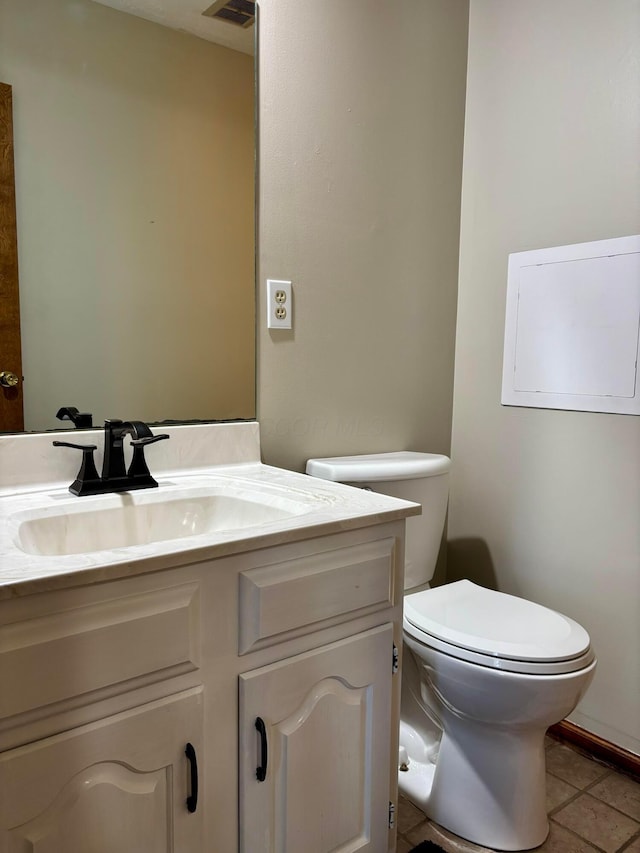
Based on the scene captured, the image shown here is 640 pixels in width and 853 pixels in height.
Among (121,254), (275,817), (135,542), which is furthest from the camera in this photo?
(121,254)

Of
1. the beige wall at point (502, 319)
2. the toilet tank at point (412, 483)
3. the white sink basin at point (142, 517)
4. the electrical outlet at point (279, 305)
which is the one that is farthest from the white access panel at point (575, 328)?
the white sink basin at point (142, 517)

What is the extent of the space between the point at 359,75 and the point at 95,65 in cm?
70

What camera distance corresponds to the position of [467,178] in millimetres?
1917

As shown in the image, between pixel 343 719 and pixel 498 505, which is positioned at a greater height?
pixel 498 505

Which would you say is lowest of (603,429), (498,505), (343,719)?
(343,719)

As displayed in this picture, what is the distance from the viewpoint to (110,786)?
33.1 inches

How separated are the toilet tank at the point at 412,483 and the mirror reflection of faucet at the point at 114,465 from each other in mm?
476

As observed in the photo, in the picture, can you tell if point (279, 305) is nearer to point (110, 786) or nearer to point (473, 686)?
point (473, 686)

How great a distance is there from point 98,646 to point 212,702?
0.21m

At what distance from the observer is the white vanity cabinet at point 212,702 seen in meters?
0.77

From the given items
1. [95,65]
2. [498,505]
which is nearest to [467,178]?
[498,505]

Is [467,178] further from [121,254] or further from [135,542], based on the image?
[135,542]

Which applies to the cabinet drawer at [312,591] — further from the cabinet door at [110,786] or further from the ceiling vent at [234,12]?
the ceiling vent at [234,12]

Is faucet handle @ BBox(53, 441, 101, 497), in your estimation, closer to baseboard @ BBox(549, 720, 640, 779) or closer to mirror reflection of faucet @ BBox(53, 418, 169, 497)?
mirror reflection of faucet @ BBox(53, 418, 169, 497)
